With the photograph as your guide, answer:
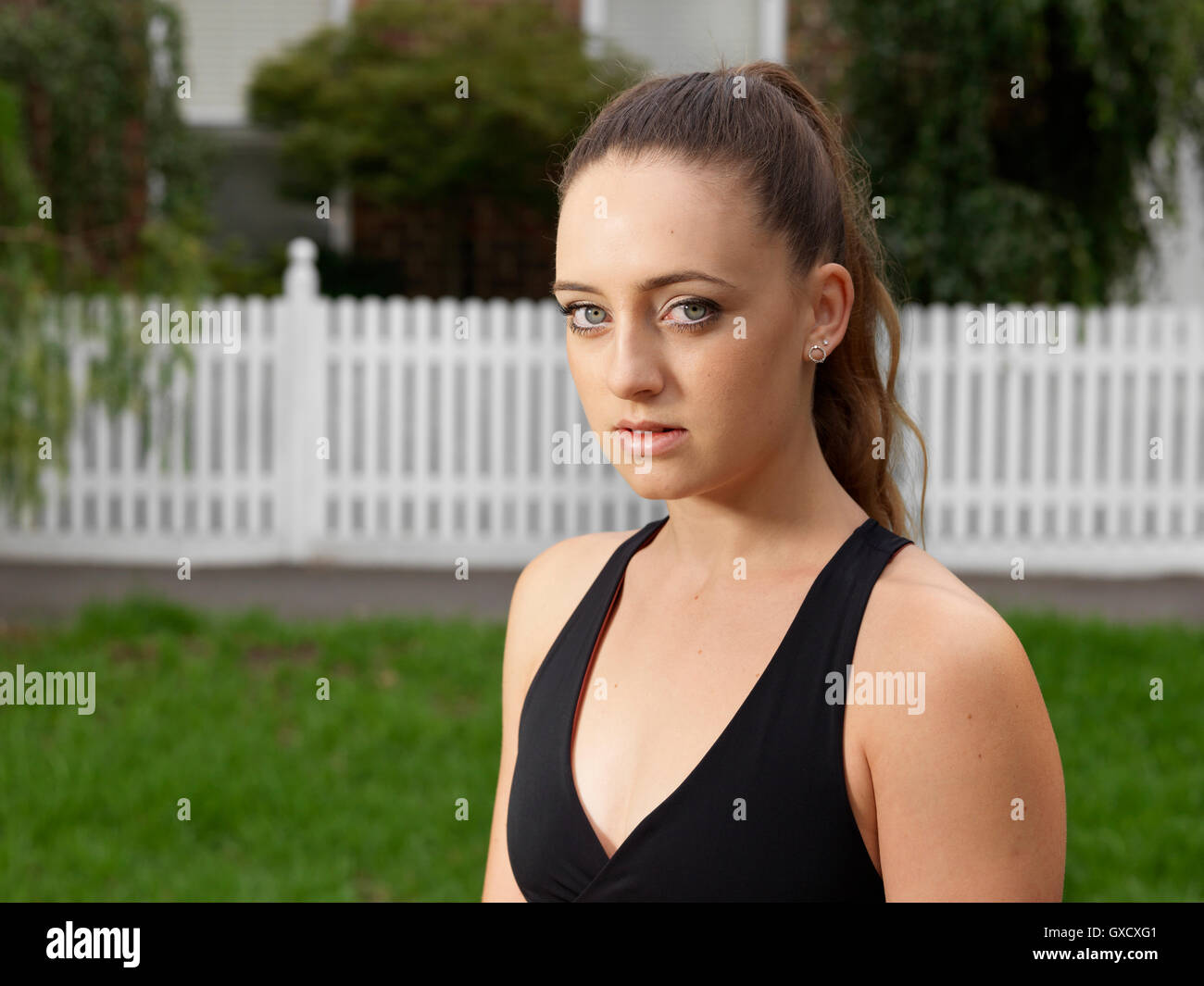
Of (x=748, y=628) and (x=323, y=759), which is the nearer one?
(x=748, y=628)

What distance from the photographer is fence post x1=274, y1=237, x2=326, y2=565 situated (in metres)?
8.35

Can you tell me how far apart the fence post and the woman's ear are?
7.13m

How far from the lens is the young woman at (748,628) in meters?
1.32

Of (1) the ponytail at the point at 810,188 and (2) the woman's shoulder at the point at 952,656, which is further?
(1) the ponytail at the point at 810,188

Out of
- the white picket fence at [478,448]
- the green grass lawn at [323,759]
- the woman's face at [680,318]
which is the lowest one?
the green grass lawn at [323,759]

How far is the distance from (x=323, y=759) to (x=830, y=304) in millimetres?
4021

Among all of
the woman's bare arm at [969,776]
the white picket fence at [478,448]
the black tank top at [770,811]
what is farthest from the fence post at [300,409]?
the woman's bare arm at [969,776]

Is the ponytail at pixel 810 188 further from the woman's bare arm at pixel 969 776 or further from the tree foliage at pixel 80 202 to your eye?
the tree foliage at pixel 80 202

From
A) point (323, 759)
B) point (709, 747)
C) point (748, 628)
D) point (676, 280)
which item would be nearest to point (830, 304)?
point (676, 280)

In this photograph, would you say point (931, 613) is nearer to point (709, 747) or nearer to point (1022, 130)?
point (709, 747)

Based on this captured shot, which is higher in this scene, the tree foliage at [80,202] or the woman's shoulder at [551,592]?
the tree foliage at [80,202]

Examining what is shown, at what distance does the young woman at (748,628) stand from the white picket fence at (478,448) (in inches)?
268

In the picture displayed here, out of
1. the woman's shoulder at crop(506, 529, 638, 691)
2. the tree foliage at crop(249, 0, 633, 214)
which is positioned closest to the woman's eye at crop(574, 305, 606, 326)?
the woman's shoulder at crop(506, 529, 638, 691)

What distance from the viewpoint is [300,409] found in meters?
8.38
